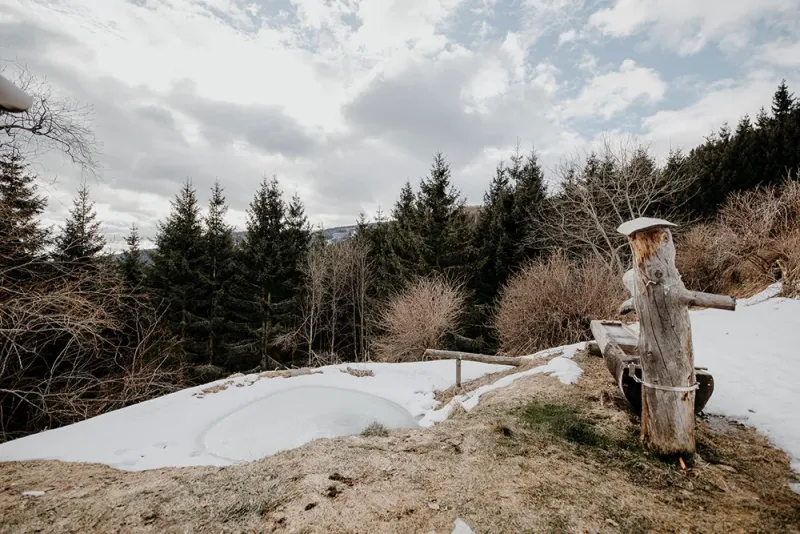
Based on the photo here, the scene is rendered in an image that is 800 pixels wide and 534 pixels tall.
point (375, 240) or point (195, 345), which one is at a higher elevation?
point (375, 240)

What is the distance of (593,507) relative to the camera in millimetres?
2338

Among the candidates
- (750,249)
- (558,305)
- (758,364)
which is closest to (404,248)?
(558,305)

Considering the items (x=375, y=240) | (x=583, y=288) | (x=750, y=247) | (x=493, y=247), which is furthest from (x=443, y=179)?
(x=750, y=247)

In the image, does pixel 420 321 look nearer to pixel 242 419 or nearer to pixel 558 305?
pixel 558 305

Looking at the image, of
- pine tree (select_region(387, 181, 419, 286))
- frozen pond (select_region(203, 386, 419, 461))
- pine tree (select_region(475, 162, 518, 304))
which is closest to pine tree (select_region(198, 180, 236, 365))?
pine tree (select_region(387, 181, 419, 286))

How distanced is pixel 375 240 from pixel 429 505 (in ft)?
72.0

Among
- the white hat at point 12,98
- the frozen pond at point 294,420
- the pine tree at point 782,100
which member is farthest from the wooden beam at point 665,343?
the pine tree at point 782,100

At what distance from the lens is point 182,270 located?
17688mm

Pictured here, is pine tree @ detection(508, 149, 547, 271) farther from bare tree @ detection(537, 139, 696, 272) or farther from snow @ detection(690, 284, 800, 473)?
snow @ detection(690, 284, 800, 473)

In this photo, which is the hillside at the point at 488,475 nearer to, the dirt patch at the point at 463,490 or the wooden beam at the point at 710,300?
the dirt patch at the point at 463,490

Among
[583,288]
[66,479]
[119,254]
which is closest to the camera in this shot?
[66,479]

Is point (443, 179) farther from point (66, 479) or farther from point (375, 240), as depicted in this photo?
point (66, 479)

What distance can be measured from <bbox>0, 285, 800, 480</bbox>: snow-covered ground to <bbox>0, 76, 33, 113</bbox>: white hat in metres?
4.87

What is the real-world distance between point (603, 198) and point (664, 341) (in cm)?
1725
